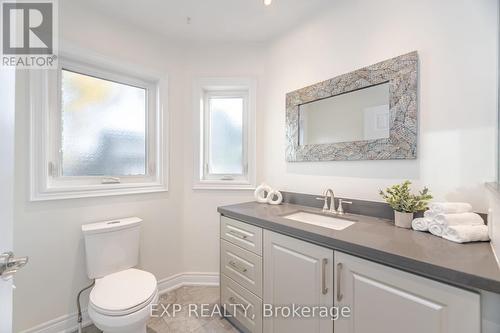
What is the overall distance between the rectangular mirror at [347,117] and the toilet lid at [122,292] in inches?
61.3

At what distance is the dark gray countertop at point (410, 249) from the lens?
686 mm

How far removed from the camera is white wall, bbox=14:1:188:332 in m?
1.39

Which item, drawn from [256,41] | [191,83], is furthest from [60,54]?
[256,41]

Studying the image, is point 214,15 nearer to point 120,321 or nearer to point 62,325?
point 120,321

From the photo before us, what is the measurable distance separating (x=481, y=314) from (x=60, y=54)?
2586 mm

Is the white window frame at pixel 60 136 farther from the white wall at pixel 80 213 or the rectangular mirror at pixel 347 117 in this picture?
the rectangular mirror at pixel 347 117

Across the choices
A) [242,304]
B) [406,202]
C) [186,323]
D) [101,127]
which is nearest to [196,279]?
[186,323]

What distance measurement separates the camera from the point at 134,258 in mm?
1709

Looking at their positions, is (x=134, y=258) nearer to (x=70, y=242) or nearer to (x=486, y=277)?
(x=70, y=242)

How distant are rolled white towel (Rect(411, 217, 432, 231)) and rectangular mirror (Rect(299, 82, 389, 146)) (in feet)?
1.73

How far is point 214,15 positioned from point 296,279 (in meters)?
2.02

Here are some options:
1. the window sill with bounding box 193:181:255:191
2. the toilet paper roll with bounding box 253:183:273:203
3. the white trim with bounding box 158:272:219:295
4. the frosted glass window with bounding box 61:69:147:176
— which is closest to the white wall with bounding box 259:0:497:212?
the toilet paper roll with bounding box 253:183:273:203

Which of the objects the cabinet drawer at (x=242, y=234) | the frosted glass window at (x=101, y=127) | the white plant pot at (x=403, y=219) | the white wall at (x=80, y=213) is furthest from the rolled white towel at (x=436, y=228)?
the frosted glass window at (x=101, y=127)

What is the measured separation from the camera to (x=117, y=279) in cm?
148
